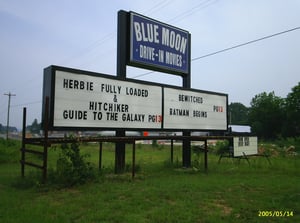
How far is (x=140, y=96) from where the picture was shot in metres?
11.0

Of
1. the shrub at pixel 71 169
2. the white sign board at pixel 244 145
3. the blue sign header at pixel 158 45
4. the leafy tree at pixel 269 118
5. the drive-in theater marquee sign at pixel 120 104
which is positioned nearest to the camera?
the shrub at pixel 71 169

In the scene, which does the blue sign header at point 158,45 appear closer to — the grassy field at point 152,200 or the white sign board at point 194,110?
the white sign board at point 194,110

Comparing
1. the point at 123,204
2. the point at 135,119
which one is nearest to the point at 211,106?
the point at 135,119

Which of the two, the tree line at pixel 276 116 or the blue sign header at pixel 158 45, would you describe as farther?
the tree line at pixel 276 116

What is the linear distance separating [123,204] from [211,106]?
8812mm

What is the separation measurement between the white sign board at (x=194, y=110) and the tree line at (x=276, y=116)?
51300 millimetres

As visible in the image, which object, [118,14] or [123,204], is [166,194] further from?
[118,14]

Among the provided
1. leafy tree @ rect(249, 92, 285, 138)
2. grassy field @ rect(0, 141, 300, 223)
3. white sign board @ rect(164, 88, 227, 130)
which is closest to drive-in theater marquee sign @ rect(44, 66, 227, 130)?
white sign board @ rect(164, 88, 227, 130)

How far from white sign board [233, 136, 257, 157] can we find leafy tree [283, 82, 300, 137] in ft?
186

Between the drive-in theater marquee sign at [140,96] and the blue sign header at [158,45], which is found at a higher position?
the blue sign header at [158,45]

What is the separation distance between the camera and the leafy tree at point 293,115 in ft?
213

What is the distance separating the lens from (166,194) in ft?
23.5
